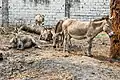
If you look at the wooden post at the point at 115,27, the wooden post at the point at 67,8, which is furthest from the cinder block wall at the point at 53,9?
the wooden post at the point at 115,27

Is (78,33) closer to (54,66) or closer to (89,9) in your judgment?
(54,66)

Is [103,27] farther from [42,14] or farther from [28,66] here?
[42,14]

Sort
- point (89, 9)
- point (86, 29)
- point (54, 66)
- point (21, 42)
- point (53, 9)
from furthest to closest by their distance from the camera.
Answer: point (53, 9) < point (89, 9) < point (21, 42) < point (86, 29) < point (54, 66)

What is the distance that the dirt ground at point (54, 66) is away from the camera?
9.34 metres

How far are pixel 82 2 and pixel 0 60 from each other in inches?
472

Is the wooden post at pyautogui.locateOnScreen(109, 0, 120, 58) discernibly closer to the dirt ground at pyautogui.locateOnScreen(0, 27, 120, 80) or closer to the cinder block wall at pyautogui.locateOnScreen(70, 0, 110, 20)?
the dirt ground at pyautogui.locateOnScreen(0, 27, 120, 80)

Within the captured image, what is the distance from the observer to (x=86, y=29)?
40.3 feet

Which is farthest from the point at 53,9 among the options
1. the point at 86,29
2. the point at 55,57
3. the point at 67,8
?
the point at 55,57

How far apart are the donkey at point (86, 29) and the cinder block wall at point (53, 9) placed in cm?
877

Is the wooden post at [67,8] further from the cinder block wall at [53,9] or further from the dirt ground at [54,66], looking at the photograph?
the dirt ground at [54,66]

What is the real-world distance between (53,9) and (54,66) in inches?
494

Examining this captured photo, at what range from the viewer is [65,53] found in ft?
40.9

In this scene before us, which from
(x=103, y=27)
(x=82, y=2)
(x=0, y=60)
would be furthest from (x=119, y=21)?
(x=82, y=2)

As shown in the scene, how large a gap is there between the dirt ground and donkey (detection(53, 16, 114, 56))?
467 mm
